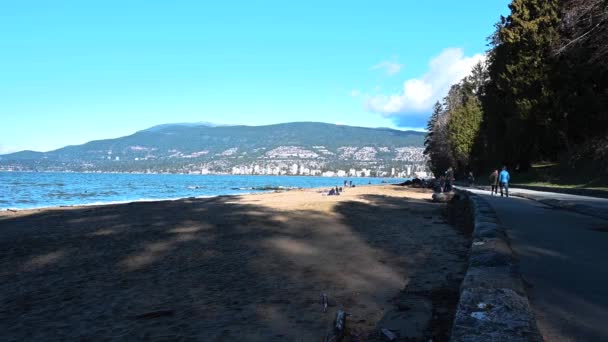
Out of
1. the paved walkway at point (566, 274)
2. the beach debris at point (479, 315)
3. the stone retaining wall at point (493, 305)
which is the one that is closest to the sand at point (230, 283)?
the stone retaining wall at point (493, 305)

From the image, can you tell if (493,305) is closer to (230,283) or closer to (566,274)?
(566,274)

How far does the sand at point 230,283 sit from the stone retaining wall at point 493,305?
59 centimetres

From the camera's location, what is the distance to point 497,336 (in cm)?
296

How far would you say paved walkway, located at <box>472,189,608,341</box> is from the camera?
4148 millimetres

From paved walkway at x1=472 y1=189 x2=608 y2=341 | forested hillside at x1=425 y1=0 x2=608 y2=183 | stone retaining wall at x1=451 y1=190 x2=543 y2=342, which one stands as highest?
forested hillside at x1=425 y1=0 x2=608 y2=183

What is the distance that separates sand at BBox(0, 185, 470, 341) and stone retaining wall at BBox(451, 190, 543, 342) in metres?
0.59

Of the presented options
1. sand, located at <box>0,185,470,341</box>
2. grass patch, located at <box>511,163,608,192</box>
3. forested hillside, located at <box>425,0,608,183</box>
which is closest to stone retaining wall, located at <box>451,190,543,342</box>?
sand, located at <box>0,185,470,341</box>

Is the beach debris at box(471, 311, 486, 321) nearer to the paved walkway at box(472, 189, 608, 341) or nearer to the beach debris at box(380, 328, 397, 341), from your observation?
the paved walkway at box(472, 189, 608, 341)

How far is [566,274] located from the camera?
6.15m

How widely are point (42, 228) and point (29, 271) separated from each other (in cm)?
835

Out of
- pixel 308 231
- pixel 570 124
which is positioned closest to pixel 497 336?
pixel 308 231

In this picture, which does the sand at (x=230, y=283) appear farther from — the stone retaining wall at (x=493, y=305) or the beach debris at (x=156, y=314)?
the stone retaining wall at (x=493, y=305)

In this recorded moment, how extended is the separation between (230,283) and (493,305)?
4.73m

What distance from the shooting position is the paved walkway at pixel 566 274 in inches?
163
